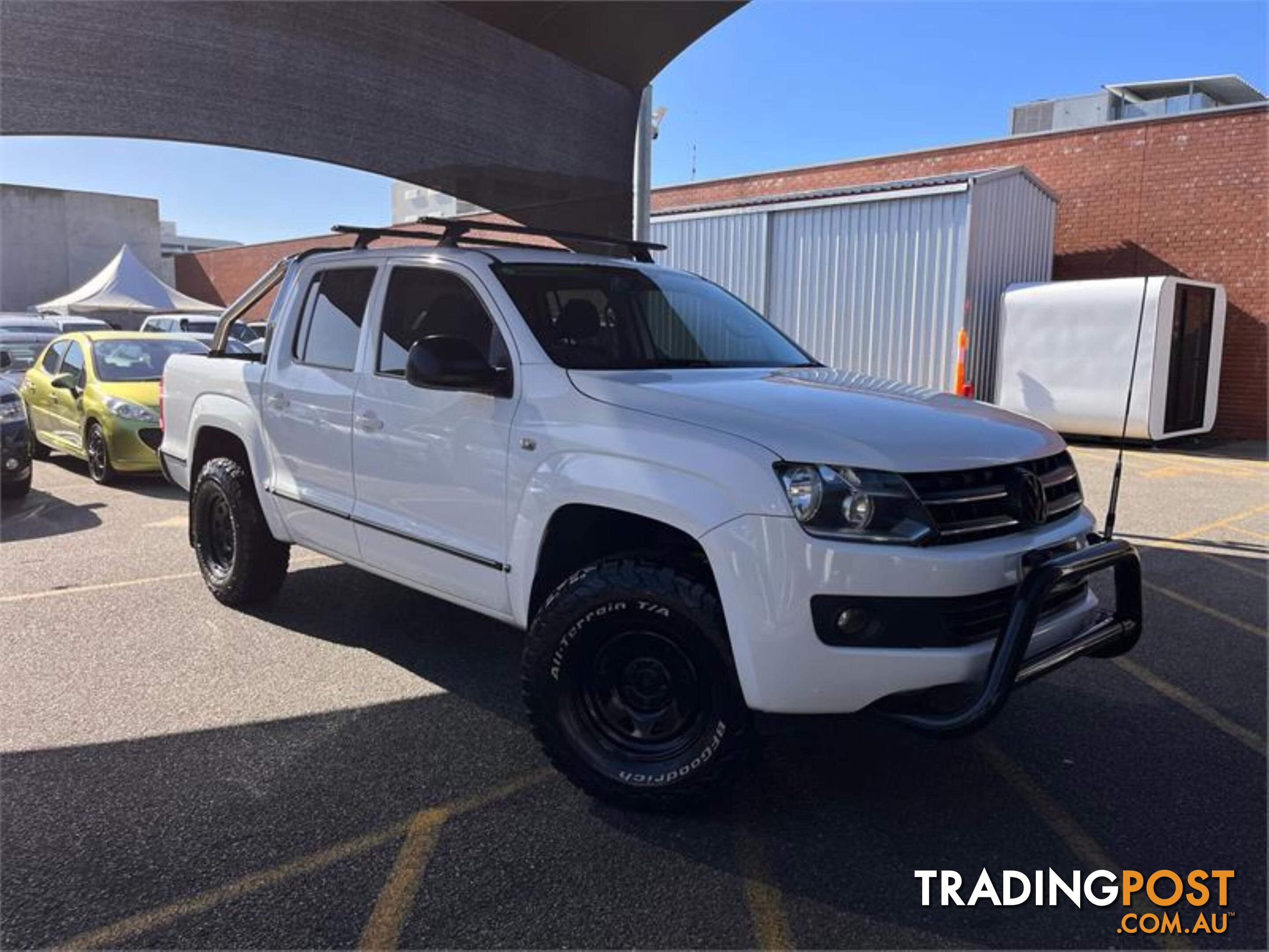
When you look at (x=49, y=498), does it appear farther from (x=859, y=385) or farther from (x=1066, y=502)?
(x=1066, y=502)

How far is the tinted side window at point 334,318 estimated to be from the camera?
4551 millimetres

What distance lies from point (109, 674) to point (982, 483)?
156 inches

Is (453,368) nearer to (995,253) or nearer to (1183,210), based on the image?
(995,253)

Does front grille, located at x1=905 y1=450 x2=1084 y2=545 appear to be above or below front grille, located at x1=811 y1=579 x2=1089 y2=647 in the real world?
above

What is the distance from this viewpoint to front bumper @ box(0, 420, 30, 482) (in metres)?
8.43

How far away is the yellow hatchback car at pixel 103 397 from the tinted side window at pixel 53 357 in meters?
0.01

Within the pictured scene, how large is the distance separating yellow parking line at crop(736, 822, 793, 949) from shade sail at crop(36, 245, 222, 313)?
95.1 feet

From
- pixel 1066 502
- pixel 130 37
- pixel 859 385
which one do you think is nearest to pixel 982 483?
pixel 1066 502

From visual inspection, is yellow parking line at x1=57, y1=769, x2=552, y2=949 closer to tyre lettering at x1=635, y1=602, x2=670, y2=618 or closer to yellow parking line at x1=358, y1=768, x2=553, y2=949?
yellow parking line at x1=358, y1=768, x2=553, y2=949

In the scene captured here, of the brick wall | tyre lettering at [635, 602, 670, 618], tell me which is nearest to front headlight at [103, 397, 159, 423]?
tyre lettering at [635, 602, 670, 618]

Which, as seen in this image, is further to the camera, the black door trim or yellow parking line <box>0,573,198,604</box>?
yellow parking line <box>0,573,198,604</box>

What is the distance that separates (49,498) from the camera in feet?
29.6

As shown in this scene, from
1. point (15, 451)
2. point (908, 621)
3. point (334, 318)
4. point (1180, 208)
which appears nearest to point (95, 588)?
point (334, 318)

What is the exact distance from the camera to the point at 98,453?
31.8ft
